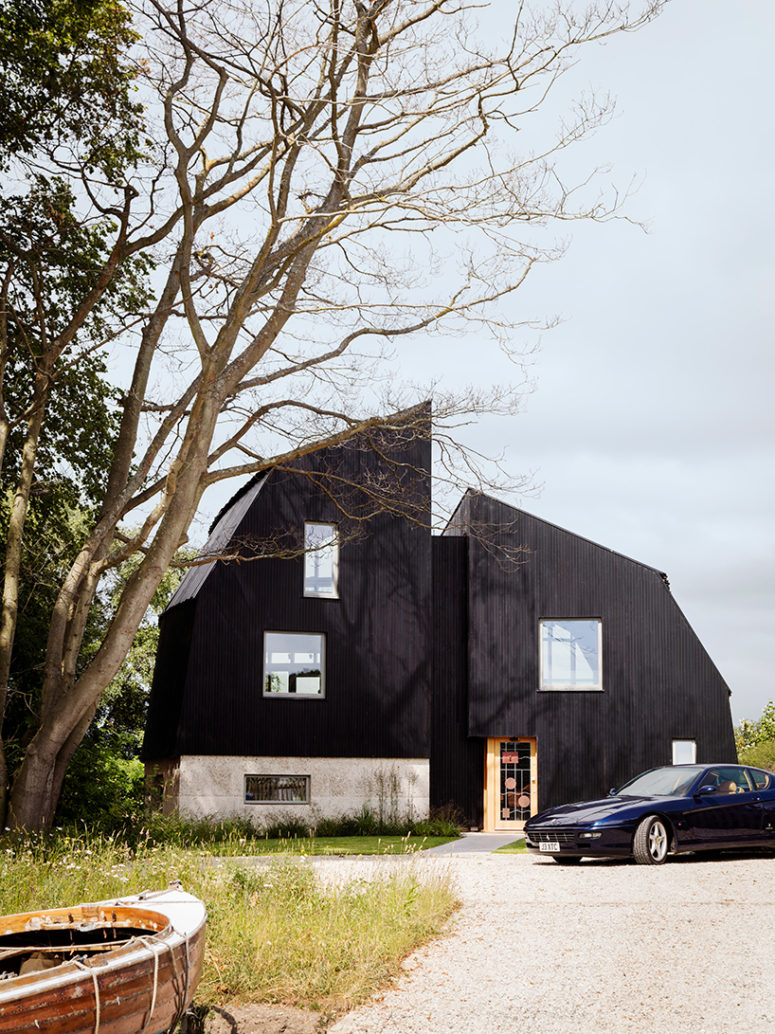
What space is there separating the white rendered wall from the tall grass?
38.4 feet

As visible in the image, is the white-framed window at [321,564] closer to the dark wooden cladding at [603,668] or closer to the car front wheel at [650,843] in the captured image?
the dark wooden cladding at [603,668]

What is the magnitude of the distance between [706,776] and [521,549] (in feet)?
36.2

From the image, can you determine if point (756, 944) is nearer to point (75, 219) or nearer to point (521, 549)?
point (75, 219)

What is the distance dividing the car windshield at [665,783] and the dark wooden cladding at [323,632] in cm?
915

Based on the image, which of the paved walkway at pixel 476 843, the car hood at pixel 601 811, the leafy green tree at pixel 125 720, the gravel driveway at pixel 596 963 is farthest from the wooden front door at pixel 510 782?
the gravel driveway at pixel 596 963

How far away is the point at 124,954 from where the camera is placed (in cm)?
593

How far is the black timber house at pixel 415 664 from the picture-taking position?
24.5 metres

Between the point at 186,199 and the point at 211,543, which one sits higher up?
the point at 186,199

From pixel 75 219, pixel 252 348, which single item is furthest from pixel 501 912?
pixel 75 219

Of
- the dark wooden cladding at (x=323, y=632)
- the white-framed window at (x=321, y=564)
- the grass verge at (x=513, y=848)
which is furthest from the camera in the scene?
the white-framed window at (x=321, y=564)

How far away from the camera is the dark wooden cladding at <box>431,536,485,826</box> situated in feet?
85.1

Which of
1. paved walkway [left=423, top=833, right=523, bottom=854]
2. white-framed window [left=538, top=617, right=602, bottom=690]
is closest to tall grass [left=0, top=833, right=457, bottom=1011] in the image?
paved walkway [left=423, top=833, right=523, bottom=854]

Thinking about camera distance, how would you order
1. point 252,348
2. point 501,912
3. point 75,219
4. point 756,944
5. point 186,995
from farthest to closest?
point 75,219 < point 252,348 < point 501,912 < point 756,944 < point 186,995

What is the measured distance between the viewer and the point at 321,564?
25.8 metres
